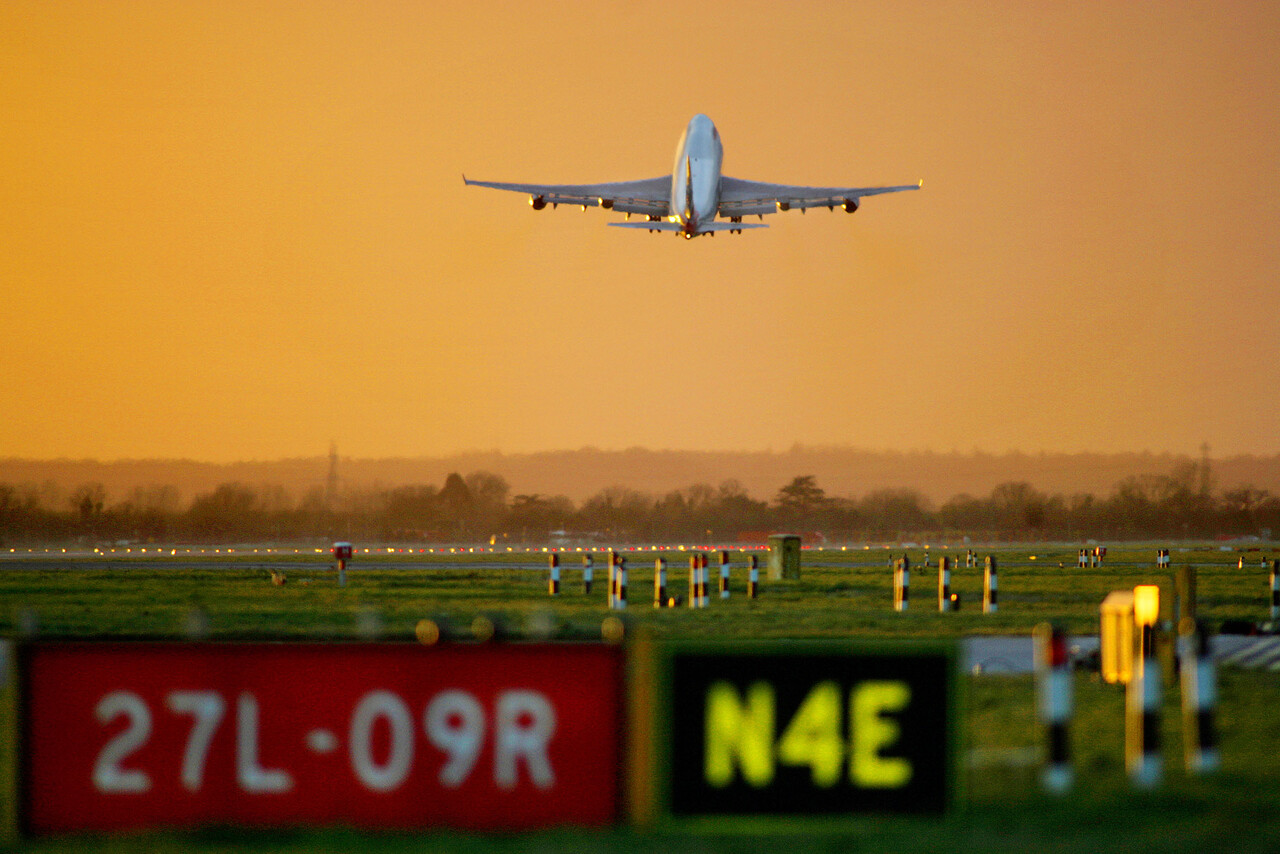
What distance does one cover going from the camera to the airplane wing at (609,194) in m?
54.4

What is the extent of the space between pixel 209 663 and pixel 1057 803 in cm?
498

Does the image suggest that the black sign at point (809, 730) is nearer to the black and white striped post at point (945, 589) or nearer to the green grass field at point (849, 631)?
the green grass field at point (849, 631)

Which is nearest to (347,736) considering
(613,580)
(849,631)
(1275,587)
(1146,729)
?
(1146,729)

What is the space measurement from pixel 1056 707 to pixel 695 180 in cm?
4503

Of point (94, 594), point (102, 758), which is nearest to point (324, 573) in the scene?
point (94, 594)

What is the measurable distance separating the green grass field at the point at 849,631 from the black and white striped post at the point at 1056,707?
0.15 metres

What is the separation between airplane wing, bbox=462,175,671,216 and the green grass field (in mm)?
12703

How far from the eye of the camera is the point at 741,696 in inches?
336

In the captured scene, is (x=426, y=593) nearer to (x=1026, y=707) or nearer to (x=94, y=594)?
(x=94, y=594)

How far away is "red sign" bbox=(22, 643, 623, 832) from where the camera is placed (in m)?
8.37

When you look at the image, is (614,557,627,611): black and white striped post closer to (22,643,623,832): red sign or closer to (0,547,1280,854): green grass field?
(0,547,1280,854): green grass field

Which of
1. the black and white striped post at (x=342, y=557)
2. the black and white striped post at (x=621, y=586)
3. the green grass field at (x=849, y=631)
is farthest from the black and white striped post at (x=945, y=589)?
the black and white striped post at (x=342, y=557)

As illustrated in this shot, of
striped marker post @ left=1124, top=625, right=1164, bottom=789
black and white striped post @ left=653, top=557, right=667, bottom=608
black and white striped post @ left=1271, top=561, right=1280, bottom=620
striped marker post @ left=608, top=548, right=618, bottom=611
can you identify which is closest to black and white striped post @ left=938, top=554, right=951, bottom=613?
black and white striped post @ left=653, top=557, right=667, bottom=608

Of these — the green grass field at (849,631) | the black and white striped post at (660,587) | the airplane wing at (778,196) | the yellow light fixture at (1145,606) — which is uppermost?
the airplane wing at (778,196)
